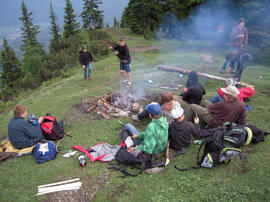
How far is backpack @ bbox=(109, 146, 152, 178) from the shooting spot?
3.76 meters

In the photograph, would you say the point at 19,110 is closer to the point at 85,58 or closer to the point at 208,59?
the point at 85,58

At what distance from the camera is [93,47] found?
69.6 feet

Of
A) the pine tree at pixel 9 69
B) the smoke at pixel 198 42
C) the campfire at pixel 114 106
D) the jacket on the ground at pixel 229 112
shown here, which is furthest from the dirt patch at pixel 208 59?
the pine tree at pixel 9 69

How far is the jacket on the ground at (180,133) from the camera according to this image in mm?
4055

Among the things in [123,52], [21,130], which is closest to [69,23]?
[123,52]

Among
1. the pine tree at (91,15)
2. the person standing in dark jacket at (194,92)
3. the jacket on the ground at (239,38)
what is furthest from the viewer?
the pine tree at (91,15)

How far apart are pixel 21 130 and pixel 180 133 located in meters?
3.91

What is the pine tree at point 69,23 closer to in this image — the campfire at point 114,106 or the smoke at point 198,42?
the smoke at point 198,42

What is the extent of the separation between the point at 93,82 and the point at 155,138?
7.80 m

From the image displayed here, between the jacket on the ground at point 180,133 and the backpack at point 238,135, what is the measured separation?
623mm

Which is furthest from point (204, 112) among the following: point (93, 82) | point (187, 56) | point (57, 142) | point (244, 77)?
point (187, 56)

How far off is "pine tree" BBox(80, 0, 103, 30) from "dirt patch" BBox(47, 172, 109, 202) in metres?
41.7

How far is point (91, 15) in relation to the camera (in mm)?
39312

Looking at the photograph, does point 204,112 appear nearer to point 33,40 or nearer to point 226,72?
point 226,72
